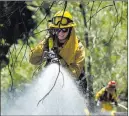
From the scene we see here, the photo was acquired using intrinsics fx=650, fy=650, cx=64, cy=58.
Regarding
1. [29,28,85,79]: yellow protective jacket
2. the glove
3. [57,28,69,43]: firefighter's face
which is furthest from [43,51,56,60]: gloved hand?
[57,28,69,43]: firefighter's face

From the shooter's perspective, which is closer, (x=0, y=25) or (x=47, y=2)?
(x=47, y=2)

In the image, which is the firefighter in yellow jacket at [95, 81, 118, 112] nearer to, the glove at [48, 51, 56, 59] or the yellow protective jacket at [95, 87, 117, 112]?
the yellow protective jacket at [95, 87, 117, 112]

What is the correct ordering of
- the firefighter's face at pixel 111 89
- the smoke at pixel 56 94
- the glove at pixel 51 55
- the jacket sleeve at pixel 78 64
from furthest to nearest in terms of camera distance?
1. the firefighter's face at pixel 111 89
2. the jacket sleeve at pixel 78 64
3. the smoke at pixel 56 94
4. the glove at pixel 51 55

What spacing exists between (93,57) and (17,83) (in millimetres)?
2354

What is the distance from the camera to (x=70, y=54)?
706cm

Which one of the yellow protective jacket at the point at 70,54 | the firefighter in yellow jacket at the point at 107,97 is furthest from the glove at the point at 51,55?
the firefighter in yellow jacket at the point at 107,97

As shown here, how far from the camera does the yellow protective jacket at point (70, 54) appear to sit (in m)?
6.79

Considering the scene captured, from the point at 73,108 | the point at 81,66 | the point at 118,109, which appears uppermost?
the point at 81,66

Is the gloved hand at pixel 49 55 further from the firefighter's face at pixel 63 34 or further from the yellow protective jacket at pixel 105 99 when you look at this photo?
the yellow protective jacket at pixel 105 99

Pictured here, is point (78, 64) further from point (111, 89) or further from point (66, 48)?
point (111, 89)

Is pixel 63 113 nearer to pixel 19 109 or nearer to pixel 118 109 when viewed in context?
pixel 19 109

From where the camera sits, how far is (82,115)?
812 centimetres

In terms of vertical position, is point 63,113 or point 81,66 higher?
point 81,66

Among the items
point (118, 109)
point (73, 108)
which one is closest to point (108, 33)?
point (118, 109)
